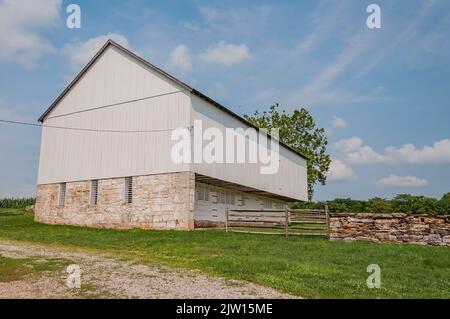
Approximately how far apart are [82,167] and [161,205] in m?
7.60

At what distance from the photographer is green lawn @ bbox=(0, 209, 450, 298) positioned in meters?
7.68

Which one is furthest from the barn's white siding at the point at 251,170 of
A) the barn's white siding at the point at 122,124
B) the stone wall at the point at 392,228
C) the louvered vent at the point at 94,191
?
the stone wall at the point at 392,228

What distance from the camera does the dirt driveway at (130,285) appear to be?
21.6 feet

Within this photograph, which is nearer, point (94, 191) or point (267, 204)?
point (94, 191)

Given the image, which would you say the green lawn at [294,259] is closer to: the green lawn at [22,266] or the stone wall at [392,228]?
the stone wall at [392,228]

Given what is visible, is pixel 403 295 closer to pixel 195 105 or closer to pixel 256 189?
pixel 195 105

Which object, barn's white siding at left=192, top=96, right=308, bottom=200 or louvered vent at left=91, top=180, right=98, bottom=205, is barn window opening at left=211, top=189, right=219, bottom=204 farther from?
louvered vent at left=91, top=180, right=98, bottom=205

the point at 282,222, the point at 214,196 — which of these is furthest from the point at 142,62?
the point at 282,222

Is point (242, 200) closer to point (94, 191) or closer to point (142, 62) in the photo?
point (94, 191)

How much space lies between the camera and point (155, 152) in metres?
21.1

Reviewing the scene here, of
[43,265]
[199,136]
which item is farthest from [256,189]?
[43,265]

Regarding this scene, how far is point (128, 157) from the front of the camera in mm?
22312

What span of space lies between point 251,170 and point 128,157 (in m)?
9.05

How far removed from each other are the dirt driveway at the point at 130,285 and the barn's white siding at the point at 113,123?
11.0 metres
